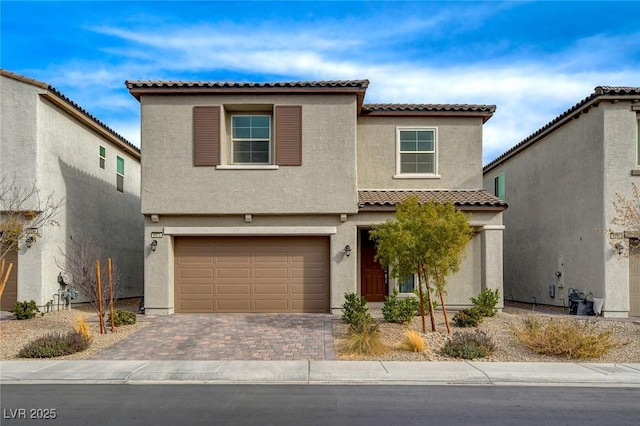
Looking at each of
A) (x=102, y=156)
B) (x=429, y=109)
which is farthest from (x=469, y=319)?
(x=102, y=156)

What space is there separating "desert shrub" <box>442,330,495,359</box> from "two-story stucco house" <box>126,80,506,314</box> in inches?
181

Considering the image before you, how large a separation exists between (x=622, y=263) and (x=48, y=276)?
17.1 m

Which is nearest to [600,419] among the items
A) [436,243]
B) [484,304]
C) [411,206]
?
[436,243]

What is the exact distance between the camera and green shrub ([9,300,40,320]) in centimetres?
1444

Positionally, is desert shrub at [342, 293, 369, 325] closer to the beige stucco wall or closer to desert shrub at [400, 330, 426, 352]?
desert shrub at [400, 330, 426, 352]

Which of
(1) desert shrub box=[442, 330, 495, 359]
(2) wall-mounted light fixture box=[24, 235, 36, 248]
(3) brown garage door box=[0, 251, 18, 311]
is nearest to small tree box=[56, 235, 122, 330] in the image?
(2) wall-mounted light fixture box=[24, 235, 36, 248]

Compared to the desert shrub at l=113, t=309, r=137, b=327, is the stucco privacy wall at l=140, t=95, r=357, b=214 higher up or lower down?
higher up

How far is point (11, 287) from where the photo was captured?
52.2ft

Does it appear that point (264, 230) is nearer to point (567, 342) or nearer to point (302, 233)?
point (302, 233)

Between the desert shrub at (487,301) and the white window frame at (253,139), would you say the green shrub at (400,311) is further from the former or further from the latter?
the white window frame at (253,139)

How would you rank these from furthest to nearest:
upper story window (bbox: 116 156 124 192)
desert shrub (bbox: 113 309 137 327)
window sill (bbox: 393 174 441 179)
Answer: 1. upper story window (bbox: 116 156 124 192)
2. window sill (bbox: 393 174 441 179)
3. desert shrub (bbox: 113 309 137 327)

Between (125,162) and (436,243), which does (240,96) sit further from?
(125,162)

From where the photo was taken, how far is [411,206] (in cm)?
1255

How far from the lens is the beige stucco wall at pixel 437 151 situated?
17.2 m
